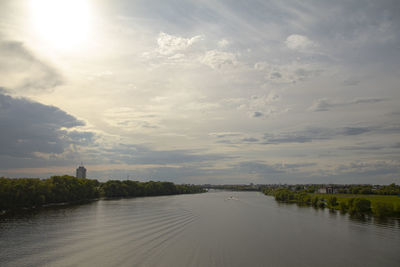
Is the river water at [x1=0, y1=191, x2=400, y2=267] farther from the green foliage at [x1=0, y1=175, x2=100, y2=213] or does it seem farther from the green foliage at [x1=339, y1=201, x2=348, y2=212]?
the green foliage at [x1=339, y1=201, x2=348, y2=212]

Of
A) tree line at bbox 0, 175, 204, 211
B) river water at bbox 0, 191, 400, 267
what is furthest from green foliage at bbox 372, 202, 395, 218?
tree line at bbox 0, 175, 204, 211

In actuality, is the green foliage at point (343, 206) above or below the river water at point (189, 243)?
above

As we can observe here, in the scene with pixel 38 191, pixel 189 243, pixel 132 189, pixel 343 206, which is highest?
pixel 38 191

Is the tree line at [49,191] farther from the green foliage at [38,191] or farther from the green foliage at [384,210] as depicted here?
the green foliage at [384,210]

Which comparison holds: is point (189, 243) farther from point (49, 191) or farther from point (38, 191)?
point (49, 191)

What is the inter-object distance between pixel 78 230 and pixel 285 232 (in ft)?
96.9

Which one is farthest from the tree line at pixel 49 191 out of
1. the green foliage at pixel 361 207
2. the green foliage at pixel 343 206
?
the green foliage at pixel 343 206

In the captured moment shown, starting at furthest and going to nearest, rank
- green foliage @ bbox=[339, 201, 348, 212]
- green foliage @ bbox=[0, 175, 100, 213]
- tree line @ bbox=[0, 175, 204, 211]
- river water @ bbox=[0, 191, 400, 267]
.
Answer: green foliage @ bbox=[339, 201, 348, 212] → tree line @ bbox=[0, 175, 204, 211] → green foliage @ bbox=[0, 175, 100, 213] → river water @ bbox=[0, 191, 400, 267]

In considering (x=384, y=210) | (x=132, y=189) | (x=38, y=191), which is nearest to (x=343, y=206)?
(x=384, y=210)

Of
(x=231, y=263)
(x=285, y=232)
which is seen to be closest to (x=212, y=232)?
(x=285, y=232)

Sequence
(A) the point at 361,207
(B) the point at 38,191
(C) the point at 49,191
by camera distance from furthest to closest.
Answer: (C) the point at 49,191 < (B) the point at 38,191 < (A) the point at 361,207

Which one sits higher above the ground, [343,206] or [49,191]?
[49,191]

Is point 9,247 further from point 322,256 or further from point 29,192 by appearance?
point 29,192

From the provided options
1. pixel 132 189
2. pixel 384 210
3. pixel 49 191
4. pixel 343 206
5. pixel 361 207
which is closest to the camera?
pixel 384 210
